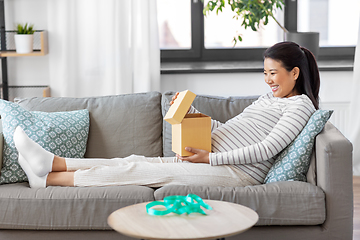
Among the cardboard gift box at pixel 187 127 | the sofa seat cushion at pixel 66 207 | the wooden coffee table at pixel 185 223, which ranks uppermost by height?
the cardboard gift box at pixel 187 127

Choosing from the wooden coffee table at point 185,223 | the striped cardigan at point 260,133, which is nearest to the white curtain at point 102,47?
the striped cardigan at point 260,133

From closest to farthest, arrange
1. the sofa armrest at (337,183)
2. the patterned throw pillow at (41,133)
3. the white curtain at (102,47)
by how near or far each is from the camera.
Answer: the sofa armrest at (337,183), the patterned throw pillow at (41,133), the white curtain at (102,47)

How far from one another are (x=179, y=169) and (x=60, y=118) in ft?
2.19

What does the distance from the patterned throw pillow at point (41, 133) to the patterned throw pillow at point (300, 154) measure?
0.93 meters

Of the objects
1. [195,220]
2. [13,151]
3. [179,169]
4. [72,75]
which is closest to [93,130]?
[13,151]

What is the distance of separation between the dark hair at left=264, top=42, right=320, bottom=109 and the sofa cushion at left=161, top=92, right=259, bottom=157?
34 centimetres

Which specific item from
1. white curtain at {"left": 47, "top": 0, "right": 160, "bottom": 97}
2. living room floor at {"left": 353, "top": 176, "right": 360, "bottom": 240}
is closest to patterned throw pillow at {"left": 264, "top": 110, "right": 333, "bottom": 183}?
living room floor at {"left": 353, "top": 176, "right": 360, "bottom": 240}

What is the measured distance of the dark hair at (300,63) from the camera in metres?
2.05

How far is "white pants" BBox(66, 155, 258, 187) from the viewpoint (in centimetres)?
190

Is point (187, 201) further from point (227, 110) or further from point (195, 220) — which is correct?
point (227, 110)

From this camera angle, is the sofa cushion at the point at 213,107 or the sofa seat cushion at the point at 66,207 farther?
the sofa cushion at the point at 213,107

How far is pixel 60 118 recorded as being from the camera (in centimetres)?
220

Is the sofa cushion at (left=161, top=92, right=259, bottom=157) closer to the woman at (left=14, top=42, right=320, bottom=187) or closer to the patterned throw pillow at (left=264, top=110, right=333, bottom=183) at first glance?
the woman at (left=14, top=42, right=320, bottom=187)

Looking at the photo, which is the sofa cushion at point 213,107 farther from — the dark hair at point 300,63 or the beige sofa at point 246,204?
the beige sofa at point 246,204
